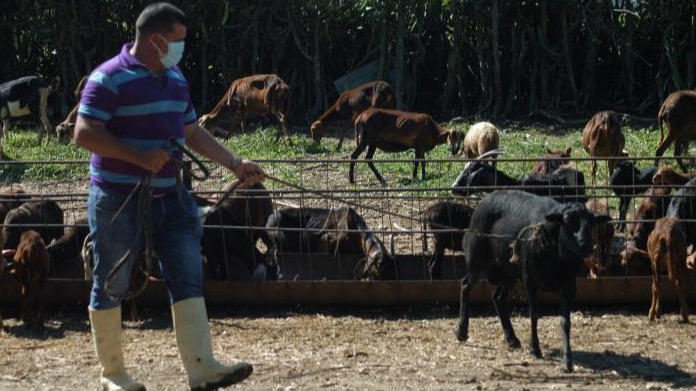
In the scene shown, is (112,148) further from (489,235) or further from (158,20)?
(489,235)

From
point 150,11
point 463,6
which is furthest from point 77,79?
point 150,11

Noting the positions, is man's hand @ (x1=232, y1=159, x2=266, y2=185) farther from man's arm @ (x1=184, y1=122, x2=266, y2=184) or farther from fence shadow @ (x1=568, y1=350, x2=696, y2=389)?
fence shadow @ (x1=568, y1=350, x2=696, y2=389)

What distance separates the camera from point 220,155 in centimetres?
→ 734

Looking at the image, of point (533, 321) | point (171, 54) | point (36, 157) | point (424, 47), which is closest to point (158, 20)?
point (171, 54)

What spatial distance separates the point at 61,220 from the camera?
12.5 meters

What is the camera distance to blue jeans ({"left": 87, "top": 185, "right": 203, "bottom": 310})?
6.98 metres

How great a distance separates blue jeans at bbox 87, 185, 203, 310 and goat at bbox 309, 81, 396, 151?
15214 mm

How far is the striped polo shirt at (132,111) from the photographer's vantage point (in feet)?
22.4

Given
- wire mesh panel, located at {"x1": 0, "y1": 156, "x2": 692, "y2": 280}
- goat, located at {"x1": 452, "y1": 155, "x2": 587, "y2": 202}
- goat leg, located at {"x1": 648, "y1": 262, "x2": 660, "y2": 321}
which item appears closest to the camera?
goat leg, located at {"x1": 648, "y1": 262, "x2": 660, "y2": 321}

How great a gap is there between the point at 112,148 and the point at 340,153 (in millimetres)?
15076

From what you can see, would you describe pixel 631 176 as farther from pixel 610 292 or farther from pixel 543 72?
pixel 543 72

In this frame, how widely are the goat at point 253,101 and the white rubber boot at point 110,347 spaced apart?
15804 millimetres

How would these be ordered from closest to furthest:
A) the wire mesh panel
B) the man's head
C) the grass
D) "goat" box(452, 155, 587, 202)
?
the man's head, the wire mesh panel, "goat" box(452, 155, 587, 202), the grass

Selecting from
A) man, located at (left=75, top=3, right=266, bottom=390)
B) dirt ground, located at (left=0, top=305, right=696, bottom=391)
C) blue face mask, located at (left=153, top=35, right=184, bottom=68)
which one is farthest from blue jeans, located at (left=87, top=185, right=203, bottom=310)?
dirt ground, located at (left=0, top=305, right=696, bottom=391)
